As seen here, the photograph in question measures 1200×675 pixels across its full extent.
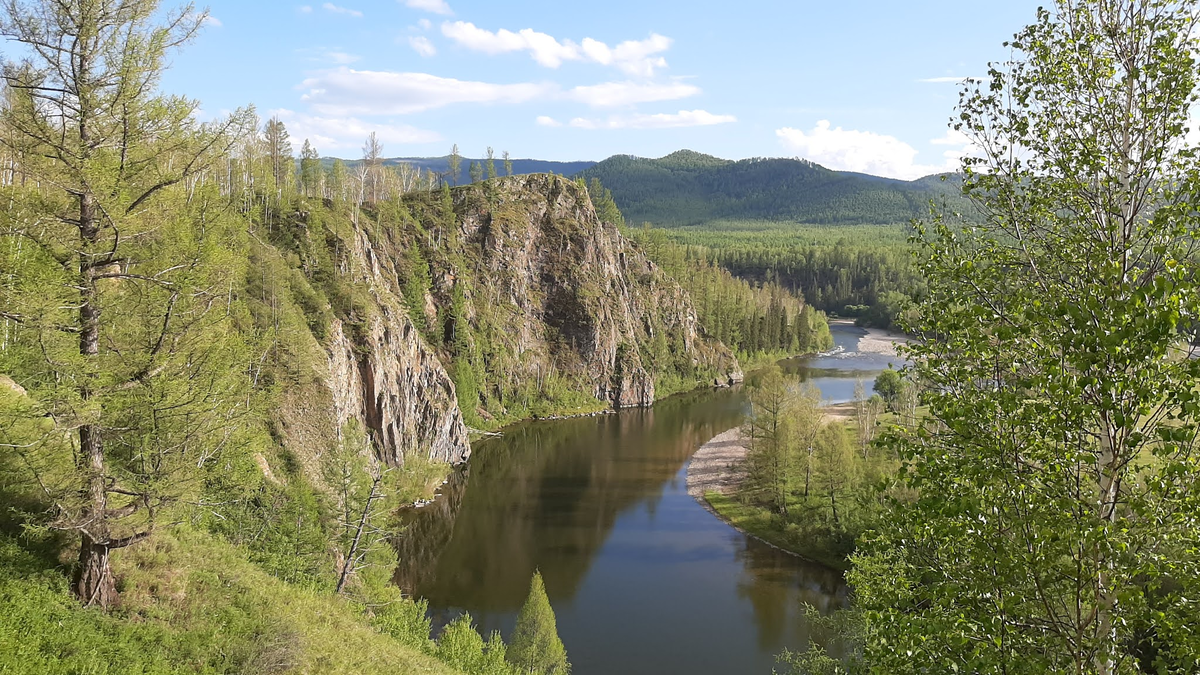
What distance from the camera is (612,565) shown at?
43.2 m

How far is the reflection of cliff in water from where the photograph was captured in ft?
133

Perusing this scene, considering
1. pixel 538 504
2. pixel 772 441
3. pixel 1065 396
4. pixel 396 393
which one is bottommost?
pixel 538 504

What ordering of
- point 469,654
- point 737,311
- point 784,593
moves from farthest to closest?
point 737,311
point 784,593
point 469,654

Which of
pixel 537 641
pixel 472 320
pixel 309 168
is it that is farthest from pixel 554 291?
pixel 537 641

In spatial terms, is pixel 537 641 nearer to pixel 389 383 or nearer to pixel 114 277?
pixel 114 277

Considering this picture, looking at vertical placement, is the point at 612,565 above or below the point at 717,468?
above

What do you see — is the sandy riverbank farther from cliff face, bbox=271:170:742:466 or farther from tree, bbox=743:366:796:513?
cliff face, bbox=271:170:742:466

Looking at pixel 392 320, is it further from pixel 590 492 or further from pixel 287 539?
pixel 287 539

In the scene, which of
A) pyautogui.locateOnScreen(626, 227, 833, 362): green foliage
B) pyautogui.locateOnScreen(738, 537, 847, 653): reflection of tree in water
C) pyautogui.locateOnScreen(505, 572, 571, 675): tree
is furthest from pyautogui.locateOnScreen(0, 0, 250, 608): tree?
pyautogui.locateOnScreen(626, 227, 833, 362): green foliage

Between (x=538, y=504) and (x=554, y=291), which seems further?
(x=554, y=291)

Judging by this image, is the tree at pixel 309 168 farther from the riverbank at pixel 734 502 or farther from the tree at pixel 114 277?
the tree at pixel 114 277

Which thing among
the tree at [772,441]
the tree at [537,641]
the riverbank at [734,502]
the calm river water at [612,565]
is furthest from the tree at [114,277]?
the tree at [772,441]

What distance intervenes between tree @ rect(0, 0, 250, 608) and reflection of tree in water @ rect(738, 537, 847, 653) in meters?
Result: 29.1

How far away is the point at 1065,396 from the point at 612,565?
130 feet
